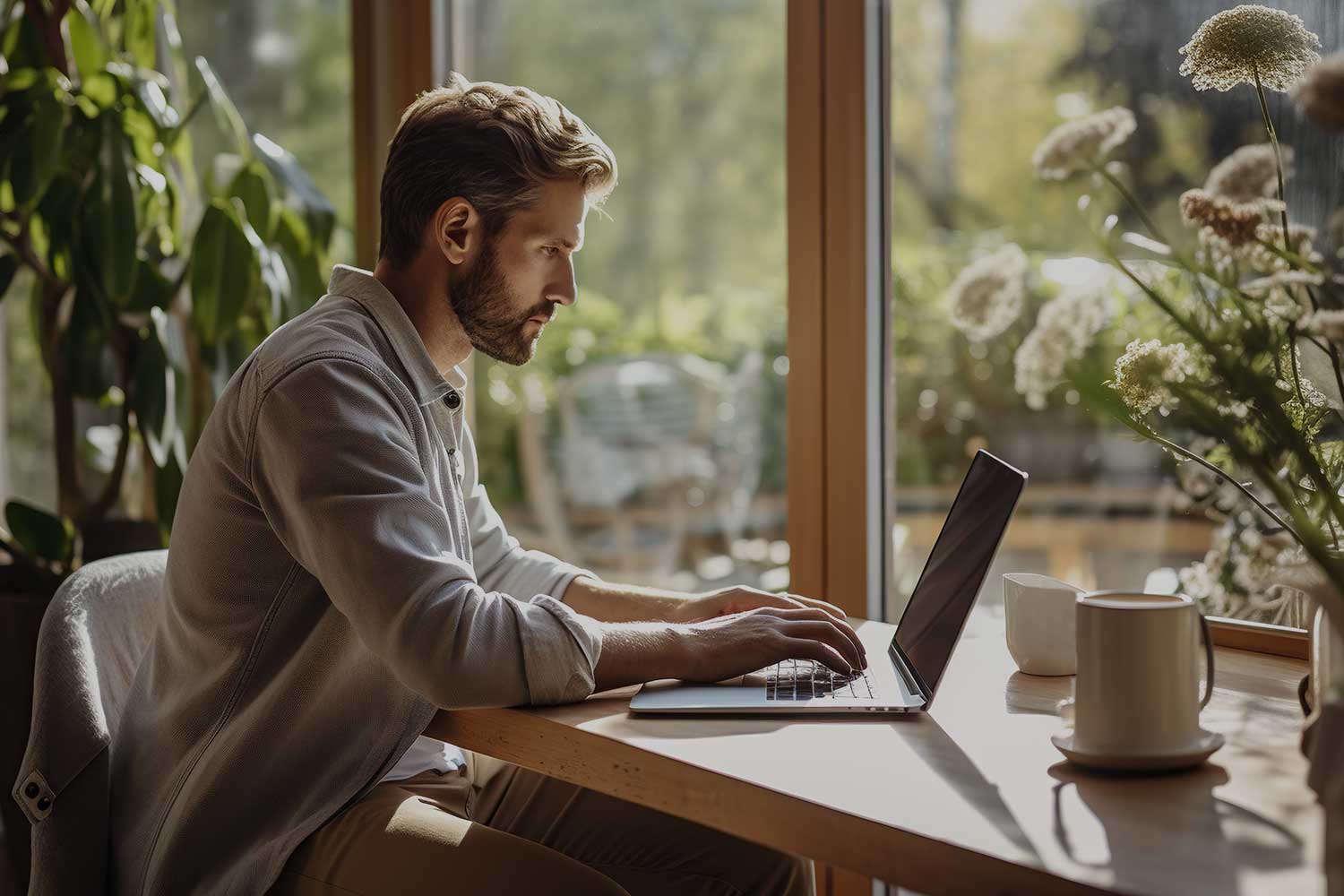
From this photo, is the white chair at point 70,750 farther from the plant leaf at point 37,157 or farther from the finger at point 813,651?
the plant leaf at point 37,157

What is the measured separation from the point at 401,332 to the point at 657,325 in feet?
6.15

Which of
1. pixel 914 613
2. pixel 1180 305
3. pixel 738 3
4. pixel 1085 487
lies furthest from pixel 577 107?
pixel 914 613

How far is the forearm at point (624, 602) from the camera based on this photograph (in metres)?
1.57

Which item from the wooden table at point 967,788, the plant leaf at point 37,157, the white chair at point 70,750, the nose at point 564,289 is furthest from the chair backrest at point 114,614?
the plant leaf at point 37,157

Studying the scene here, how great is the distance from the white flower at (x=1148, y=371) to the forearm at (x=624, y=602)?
0.58 m

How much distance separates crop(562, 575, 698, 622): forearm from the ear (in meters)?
0.46

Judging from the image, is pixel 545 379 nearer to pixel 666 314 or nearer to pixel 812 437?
pixel 666 314

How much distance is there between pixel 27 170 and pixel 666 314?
1.56 metres

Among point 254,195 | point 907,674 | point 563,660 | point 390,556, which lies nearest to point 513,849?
point 563,660

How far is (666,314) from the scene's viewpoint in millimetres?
3256

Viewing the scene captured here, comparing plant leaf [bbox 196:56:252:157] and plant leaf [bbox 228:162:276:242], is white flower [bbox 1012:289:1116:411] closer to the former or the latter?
plant leaf [bbox 228:162:276:242]

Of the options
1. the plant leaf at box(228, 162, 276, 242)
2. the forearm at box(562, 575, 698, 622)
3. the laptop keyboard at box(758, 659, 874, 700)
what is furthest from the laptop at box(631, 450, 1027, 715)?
the plant leaf at box(228, 162, 276, 242)

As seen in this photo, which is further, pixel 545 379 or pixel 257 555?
pixel 545 379

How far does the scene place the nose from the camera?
5.04 ft
